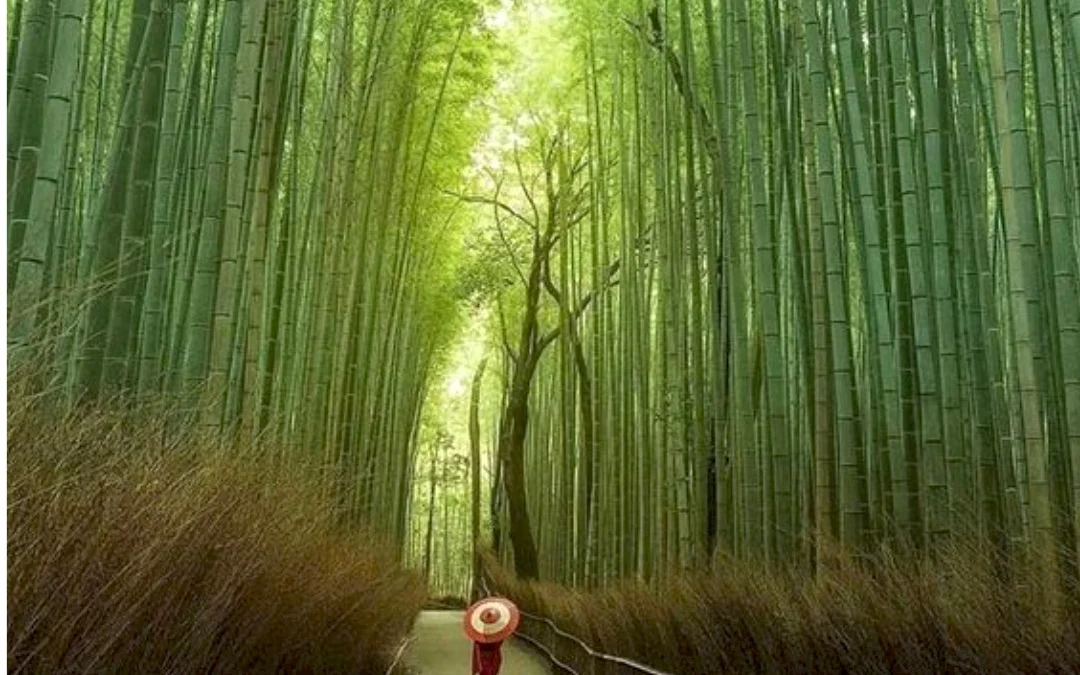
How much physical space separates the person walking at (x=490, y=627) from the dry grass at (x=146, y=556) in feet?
3.26

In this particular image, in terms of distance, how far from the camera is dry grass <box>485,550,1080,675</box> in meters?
2.23

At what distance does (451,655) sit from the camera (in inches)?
357

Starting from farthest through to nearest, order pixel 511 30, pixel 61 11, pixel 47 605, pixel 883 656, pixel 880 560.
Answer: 1. pixel 511 30
2. pixel 880 560
3. pixel 883 656
4. pixel 61 11
5. pixel 47 605

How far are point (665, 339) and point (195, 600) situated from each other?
180 inches

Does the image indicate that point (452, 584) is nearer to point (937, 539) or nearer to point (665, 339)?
point (665, 339)

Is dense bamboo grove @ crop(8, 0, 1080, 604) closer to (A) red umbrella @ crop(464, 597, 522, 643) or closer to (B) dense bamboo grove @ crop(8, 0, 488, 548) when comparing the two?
(B) dense bamboo grove @ crop(8, 0, 488, 548)

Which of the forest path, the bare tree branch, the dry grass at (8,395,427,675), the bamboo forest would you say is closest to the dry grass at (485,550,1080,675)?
the bamboo forest

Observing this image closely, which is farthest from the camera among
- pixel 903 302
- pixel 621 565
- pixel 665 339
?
pixel 621 565

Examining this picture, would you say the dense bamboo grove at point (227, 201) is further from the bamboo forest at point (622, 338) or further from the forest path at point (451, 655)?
the forest path at point (451, 655)

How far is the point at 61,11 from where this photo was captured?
2.23 m

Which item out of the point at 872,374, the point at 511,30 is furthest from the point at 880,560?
the point at 511,30

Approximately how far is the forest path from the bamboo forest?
23cm

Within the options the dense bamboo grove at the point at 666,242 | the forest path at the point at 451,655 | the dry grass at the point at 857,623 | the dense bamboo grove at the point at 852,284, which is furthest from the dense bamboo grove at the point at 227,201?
the dense bamboo grove at the point at 852,284

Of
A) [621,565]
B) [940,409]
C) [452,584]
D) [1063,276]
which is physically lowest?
[452,584]
